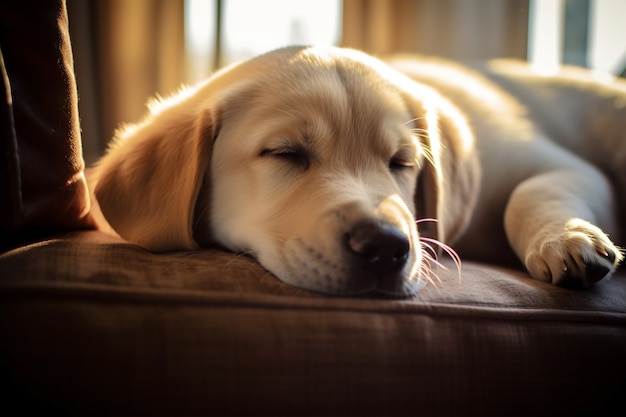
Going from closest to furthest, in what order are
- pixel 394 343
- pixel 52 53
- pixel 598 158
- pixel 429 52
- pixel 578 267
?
pixel 394 343, pixel 52 53, pixel 578 267, pixel 598 158, pixel 429 52

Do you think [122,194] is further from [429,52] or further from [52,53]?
[429,52]

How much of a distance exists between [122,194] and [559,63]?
4.01m

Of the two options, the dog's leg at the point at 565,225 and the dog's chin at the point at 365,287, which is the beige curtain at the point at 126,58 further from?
the dog's chin at the point at 365,287

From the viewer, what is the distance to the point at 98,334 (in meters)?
1.14

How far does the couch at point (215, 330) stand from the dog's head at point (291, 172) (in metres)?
0.11

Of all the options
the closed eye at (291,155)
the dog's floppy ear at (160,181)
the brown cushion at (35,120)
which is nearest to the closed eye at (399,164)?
the closed eye at (291,155)

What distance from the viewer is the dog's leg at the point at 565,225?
5.37 ft

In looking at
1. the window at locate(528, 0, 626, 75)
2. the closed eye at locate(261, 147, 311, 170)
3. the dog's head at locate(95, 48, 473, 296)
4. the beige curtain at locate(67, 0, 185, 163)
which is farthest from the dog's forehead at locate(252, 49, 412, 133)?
the window at locate(528, 0, 626, 75)

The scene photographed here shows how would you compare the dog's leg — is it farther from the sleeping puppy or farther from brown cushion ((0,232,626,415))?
brown cushion ((0,232,626,415))

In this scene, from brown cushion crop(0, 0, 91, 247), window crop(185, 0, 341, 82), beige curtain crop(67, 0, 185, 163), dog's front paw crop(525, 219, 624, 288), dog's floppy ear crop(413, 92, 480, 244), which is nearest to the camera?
brown cushion crop(0, 0, 91, 247)

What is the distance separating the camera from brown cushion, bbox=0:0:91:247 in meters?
1.32

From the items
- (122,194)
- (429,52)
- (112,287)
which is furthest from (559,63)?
(112,287)

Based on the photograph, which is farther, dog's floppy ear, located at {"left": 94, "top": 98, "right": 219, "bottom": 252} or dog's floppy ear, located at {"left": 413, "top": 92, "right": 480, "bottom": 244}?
dog's floppy ear, located at {"left": 413, "top": 92, "right": 480, "bottom": 244}

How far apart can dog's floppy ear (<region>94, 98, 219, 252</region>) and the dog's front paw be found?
1.04 metres
